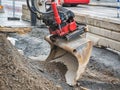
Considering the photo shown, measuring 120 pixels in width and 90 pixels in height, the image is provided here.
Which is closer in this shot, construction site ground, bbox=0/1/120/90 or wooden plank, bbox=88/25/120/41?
construction site ground, bbox=0/1/120/90

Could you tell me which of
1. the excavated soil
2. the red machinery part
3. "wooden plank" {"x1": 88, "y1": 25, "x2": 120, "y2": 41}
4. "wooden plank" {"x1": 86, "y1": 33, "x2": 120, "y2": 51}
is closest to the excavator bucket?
the excavated soil

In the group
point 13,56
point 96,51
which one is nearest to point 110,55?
point 96,51

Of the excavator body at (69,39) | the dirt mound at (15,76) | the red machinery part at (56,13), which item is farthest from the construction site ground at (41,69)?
the red machinery part at (56,13)

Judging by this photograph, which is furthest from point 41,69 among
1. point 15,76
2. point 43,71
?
point 15,76

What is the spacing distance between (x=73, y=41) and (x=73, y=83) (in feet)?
2.88

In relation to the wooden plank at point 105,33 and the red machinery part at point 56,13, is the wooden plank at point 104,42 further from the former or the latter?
the red machinery part at point 56,13

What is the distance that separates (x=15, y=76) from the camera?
5805 millimetres

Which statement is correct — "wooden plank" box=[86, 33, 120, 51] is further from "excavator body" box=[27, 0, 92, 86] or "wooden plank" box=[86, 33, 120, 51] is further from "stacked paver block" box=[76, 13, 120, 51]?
→ "excavator body" box=[27, 0, 92, 86]

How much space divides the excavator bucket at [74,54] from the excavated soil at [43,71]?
0.54 ft

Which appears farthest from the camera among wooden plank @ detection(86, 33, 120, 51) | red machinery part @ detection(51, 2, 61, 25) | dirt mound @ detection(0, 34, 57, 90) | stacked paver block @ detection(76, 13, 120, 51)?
stacked paver block @ detection(76, 13, 120, 51)

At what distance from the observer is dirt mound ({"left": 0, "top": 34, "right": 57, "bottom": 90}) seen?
18.5 feet

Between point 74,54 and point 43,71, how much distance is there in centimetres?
75

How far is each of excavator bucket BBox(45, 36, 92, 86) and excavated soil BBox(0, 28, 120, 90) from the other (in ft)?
0.54

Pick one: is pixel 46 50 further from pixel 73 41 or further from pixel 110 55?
pixel 73 41
